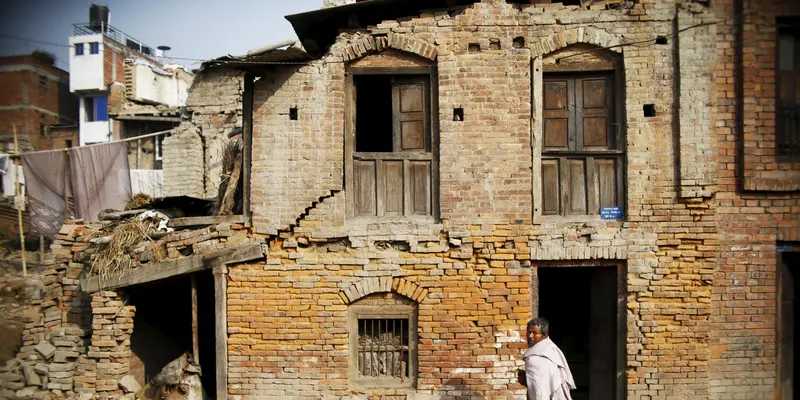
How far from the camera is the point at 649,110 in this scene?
6484 mm

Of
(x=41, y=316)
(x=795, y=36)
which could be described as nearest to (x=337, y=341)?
(x=41, y=316)

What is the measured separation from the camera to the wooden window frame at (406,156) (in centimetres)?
658

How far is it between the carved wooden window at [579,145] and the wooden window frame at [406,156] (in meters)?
1.52

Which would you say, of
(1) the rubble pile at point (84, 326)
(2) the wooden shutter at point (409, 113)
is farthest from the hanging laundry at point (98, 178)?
(2) the wooden shutter at point (409, 113)

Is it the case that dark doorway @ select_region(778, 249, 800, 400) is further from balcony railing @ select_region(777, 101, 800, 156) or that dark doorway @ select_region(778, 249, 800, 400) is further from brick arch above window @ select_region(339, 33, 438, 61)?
brick arch above window @ select_region(339, 33, 438, 61)

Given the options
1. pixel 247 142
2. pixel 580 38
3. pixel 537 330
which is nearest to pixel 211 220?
pixel 247 142

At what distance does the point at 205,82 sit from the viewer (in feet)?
60.6

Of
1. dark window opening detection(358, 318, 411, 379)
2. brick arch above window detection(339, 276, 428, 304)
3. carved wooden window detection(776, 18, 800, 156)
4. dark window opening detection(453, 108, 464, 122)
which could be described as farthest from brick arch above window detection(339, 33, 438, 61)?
carved wooden window detection(776, 18, 800, 156)

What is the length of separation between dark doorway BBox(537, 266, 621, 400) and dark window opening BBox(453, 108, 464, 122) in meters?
2.95

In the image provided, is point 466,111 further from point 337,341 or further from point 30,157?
point 30,157

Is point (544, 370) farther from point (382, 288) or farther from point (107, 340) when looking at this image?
point (107, 340)

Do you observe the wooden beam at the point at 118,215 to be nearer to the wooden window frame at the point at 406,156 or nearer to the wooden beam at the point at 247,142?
the wooden beam at the point at 247,142

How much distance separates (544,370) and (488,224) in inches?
88.7

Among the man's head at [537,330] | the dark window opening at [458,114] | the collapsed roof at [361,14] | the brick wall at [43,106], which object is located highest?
the brick wall at [43,106]
